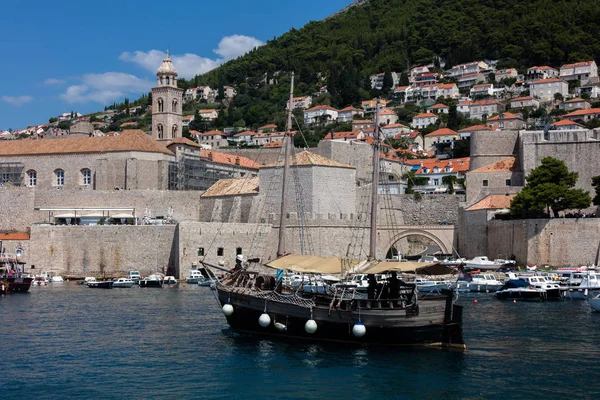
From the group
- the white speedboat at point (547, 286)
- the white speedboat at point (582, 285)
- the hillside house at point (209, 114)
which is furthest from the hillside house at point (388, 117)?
the white speedboat at point (547, 286)

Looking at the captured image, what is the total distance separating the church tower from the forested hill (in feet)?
145

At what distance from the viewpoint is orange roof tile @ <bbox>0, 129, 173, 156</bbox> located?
50406 mm

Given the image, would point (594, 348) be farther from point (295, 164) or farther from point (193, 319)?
point (295, 164)

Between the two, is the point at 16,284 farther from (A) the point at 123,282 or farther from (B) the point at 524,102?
(B) the point at 524,102

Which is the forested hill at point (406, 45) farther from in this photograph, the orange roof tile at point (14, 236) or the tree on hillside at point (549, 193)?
the orange roof tile at point (14, 236)

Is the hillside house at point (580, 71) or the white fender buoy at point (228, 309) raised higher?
the hillside house at point (580, 71)

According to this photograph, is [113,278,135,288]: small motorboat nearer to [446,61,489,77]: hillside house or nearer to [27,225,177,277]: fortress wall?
[27,225,177,277]: fortress wall

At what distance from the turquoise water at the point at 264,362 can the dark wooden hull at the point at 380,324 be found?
352 millimetres

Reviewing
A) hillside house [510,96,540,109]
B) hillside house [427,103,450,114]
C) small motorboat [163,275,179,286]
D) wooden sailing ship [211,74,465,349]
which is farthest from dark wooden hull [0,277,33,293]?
hillside house [427,103,450,114]

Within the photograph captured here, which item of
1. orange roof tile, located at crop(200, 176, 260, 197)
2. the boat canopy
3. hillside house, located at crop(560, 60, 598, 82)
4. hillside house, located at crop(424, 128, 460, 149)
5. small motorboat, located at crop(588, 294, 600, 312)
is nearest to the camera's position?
the boat canopy

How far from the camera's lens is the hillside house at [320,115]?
9981 centimetres

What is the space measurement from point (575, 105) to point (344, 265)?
68.1m

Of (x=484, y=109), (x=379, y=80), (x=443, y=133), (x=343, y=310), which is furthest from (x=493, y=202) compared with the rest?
(x=379, y=80)

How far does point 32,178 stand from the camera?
2030 inches
